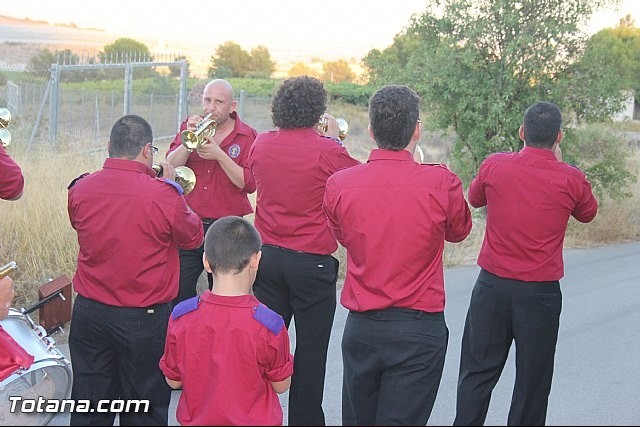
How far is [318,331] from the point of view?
5.04m

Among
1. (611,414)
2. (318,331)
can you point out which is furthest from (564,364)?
(318,331)

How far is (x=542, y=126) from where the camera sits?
4852 mm

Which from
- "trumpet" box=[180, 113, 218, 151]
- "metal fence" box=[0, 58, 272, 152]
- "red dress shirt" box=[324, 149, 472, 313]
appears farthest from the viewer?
"metal fence" box=[0, 58, 272, 152]

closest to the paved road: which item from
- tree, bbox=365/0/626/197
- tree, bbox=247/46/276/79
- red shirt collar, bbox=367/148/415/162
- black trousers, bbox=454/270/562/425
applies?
black trousers, bbox=454/270/562/425

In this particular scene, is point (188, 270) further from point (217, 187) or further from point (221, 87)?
point (221, 87)

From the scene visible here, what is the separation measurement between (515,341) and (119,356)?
6.95 feet

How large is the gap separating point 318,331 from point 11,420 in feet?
5.77

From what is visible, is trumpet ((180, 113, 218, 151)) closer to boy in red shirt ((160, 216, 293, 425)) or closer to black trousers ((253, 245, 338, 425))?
black trousers ((253, 245, 338, 425))

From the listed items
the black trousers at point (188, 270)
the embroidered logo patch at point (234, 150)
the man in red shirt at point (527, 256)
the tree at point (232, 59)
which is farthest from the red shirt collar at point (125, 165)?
the tree at point (232, 59)

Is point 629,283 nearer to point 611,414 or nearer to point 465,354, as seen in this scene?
point 611,414

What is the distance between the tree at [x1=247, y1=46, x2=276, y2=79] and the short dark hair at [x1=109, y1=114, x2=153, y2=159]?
128 ft

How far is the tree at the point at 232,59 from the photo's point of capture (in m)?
42.5

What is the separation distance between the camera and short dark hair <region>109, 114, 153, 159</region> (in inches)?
173

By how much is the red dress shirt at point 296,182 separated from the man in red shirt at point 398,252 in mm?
855
